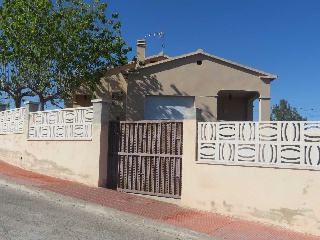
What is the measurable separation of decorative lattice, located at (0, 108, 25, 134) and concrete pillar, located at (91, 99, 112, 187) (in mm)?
4216

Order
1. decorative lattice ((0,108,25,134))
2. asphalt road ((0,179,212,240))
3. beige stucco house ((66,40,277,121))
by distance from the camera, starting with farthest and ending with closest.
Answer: beige stucco house ((66,40,277,121)) < decorative lattice ((0,108,25,134)) < asphalt road ((0,179,212,240))

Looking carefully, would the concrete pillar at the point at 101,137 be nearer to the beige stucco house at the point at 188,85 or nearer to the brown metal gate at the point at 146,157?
the brown metal gate at the point at 146,157

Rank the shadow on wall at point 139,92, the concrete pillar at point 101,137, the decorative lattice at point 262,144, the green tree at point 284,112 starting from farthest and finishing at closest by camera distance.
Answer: the green tree at point 284,112 → the shadow on wall at point 139,92 → the concrete pillar at point 101,137 → the decorative lattice at point 262,144

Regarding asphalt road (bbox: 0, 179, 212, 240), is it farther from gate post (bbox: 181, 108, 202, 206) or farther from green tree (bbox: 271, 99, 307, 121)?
green tree (bbox: 271, 99, 307, 121)

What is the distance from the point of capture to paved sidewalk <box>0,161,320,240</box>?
5.69 m

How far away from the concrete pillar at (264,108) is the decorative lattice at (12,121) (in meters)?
9.59

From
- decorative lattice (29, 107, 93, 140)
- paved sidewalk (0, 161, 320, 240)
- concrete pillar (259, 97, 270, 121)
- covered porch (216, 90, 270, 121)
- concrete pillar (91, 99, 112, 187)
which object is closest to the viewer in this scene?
paved sidewalk (0, 161, 320, 240)

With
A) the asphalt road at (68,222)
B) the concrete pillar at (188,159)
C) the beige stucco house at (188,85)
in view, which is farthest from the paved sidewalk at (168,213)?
the beige stucco house at (188,85)

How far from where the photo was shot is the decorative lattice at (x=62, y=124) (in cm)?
929

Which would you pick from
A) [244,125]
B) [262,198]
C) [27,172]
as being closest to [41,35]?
[27,172]

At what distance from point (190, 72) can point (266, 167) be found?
892 cm

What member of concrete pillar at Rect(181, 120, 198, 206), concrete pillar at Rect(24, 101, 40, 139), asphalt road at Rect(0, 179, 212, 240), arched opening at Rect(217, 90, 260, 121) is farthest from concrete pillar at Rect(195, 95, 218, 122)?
asphalt road at Rect(0, 179, 212, 240)

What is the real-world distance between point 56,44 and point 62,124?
212 inches

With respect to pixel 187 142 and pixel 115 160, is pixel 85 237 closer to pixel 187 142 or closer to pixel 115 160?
pixel 187 142
